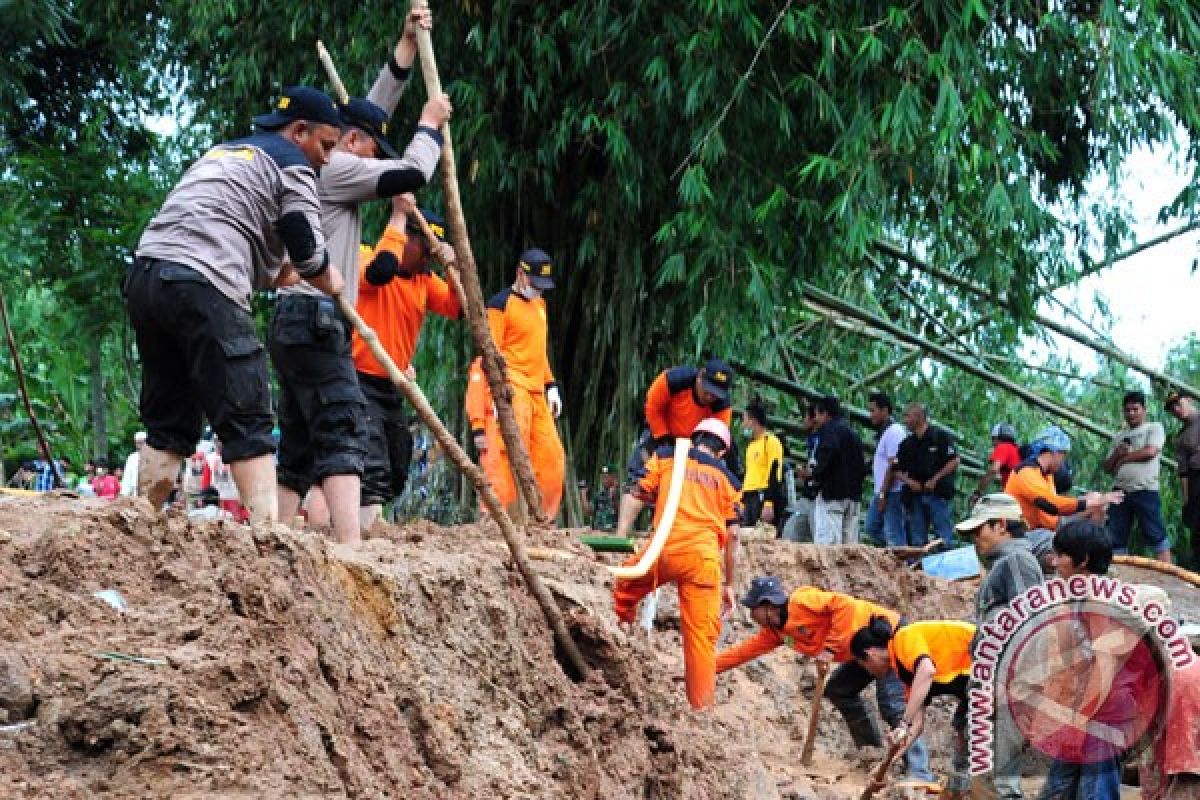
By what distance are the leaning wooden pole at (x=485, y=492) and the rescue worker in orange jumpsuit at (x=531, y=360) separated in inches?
144

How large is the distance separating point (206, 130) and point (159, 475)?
13386mm

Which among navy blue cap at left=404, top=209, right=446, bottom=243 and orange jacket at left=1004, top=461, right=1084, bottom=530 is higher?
navy blue cap at left=404, top=209, right=446, bottom=243

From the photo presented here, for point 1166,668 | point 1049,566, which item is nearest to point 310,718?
point 1166,668

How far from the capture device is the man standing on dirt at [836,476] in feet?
44.4

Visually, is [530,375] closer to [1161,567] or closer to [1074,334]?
[1161,567]

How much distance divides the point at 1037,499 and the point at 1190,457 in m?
1.83

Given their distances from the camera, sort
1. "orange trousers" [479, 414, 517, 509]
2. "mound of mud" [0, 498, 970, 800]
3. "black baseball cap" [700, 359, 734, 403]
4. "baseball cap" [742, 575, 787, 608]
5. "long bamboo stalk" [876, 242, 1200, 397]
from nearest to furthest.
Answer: "mound of mud" [0, 498, 970, 800] < "black baseball cap" [700, 359, 734, 403] < "baseball cap" [742, 575, 787, 608] < "orange trousers" [479, 414, 517, 509] < "long bamboo stalk" [876, 242, 1200, 397]

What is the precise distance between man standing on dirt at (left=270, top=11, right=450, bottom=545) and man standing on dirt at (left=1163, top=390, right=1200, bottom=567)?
808 cm

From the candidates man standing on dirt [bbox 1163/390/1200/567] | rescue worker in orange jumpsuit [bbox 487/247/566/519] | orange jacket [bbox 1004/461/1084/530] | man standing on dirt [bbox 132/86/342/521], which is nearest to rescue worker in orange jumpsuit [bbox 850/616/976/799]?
rescue worker in orange jumpsuit [bbox 487/247/566/519]

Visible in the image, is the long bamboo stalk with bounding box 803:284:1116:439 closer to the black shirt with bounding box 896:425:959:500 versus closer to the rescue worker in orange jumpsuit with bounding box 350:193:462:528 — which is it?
the black shirt with bounding box 896:425:959:500

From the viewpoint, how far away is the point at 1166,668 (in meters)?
6.86

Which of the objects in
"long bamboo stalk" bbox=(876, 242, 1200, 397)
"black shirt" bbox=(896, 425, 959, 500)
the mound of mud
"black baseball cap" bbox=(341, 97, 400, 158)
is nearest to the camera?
the mound of mud

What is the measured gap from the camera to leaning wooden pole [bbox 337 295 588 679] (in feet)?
20.5

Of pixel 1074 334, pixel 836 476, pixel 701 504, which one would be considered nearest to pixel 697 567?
pixel 701 504
